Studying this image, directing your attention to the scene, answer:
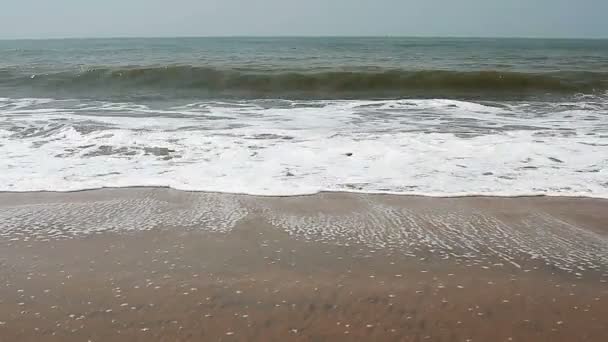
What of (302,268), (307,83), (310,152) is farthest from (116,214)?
(307,83)

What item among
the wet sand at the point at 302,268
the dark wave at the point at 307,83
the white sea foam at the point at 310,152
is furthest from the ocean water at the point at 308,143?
the dark wave at the point at 307,83

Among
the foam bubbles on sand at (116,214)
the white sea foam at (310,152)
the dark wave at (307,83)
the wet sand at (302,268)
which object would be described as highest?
the dark wave at (307,83)

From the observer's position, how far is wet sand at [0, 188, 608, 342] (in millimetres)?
2689

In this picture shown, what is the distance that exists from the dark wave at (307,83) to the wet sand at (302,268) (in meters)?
11.8

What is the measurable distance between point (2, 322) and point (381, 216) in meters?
2.94

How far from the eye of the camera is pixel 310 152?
22.7 ft

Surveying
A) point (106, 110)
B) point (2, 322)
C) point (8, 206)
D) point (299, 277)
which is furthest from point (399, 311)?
point (106, 110)

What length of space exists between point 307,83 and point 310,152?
38.8ft

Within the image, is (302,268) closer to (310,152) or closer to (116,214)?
(116,214)

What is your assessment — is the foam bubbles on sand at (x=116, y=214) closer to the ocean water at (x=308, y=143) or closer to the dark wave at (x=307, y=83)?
the ocean water at (x=308, y=143)

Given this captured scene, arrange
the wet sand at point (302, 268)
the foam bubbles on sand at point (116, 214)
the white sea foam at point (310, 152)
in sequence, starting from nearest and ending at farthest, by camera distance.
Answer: the wet sand at point (302, 268) → the foam bubbles on sand at point (116, 214) → the white sea foam at point (310, 152)

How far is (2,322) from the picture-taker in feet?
8.93

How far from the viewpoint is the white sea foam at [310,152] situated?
18.1ft

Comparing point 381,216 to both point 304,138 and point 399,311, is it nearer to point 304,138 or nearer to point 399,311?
point 399,311
